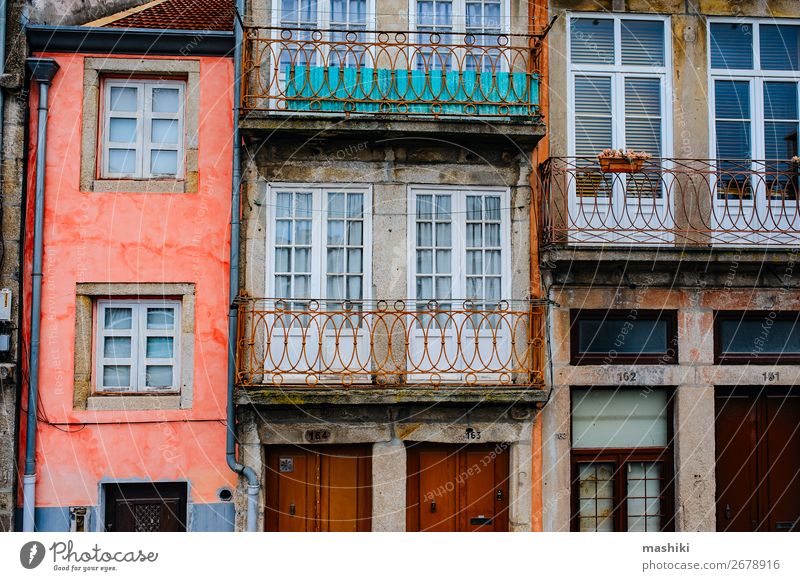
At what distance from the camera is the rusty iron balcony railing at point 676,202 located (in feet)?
30.3

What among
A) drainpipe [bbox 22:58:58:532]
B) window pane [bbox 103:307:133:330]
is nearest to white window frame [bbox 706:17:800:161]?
window pane [bbox 103:307:133:330]

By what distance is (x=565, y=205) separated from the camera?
30.4ft

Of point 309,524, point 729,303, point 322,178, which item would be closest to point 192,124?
point 322,178

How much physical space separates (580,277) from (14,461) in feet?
22.4

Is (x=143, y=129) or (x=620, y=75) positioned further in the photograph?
(x=620, y=75)

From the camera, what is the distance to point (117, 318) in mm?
9180

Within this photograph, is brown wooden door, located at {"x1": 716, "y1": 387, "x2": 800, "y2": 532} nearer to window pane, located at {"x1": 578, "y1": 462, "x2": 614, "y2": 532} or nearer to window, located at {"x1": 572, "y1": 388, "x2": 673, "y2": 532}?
window, located at {"x1": 572, "y1": 388, "x2": 673, "y2": 532}

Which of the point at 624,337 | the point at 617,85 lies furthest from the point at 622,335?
the point at 617,85

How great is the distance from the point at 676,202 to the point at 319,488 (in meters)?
5.49

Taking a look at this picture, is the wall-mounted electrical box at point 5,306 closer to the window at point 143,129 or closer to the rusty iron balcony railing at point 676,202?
the window at point 143,129

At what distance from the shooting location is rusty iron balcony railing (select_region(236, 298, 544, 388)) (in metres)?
8.88

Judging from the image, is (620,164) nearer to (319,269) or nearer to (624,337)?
(624,337)

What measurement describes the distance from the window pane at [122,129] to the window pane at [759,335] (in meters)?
7.54

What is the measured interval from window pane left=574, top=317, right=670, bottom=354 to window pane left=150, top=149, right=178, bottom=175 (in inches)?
206
